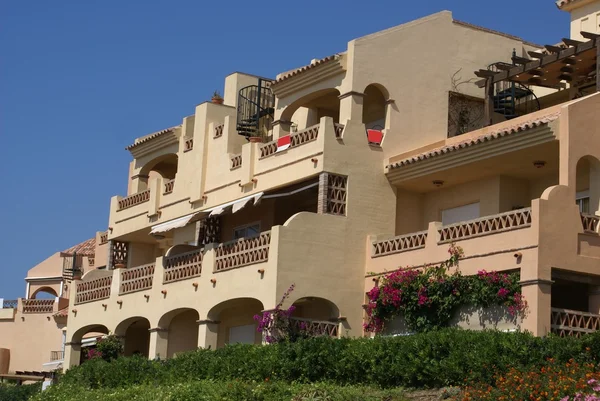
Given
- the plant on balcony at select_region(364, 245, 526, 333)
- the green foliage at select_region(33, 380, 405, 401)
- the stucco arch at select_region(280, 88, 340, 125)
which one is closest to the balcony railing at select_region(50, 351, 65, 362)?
the stucco arch at select_region(280, 88, 340, 125)

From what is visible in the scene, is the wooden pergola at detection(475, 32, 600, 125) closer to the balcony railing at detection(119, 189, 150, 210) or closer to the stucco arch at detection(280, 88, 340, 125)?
the stucco arch at detection(280, 88, 340, 125)

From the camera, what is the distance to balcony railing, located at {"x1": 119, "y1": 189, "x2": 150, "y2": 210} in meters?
42.3

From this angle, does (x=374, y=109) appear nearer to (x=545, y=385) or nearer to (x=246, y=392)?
(x=246, y=392)

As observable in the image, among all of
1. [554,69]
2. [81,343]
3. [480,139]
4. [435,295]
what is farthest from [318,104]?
[81,343]

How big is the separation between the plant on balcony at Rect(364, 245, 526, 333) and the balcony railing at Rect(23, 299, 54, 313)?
97.1ft

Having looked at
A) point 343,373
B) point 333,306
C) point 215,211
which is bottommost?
point 343,373

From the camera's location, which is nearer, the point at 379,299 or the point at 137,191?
the point at 379,299

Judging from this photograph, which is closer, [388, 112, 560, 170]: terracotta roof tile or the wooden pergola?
[388, 112, 560, 170]: terracotta roof tile

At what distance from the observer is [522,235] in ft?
93.2

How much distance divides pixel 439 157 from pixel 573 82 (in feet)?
15.3

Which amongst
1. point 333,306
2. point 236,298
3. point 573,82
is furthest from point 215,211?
point 573,82

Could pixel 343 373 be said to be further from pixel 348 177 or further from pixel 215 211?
pixel 215 211

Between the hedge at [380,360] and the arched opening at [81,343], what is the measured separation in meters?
9.12

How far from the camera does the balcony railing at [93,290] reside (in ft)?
137
